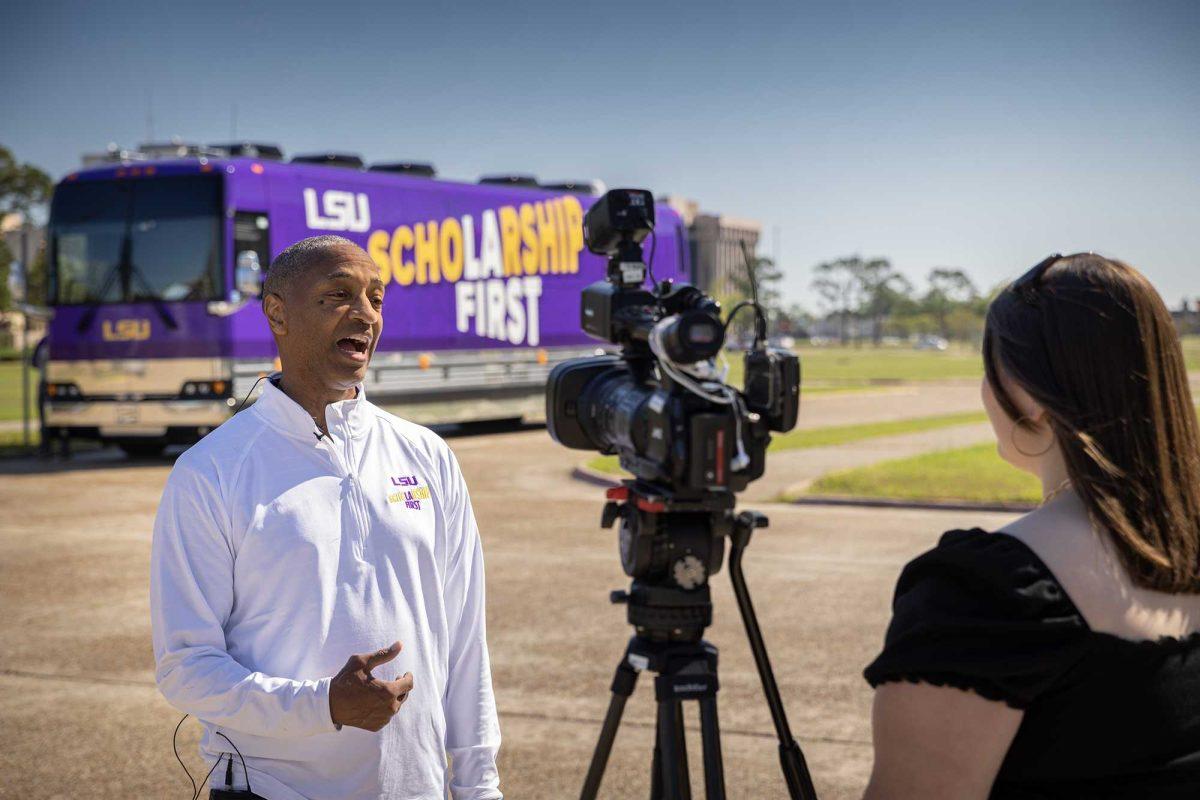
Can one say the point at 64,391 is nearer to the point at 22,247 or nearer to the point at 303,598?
the point at 22,247

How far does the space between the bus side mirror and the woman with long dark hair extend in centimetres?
1446

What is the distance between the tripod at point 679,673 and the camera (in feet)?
9.52

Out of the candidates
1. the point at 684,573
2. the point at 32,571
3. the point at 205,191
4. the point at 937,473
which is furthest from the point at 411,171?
the point at 684,573

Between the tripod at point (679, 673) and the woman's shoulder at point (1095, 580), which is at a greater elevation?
the woman's shoulder at point (1095, 580)

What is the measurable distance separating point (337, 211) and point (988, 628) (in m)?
15.8

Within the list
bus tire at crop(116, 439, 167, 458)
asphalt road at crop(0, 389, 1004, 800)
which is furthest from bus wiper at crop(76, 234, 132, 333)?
asphalt road at crop(0, 389, 1004, 800)

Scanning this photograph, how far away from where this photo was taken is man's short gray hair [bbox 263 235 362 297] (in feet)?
8.14

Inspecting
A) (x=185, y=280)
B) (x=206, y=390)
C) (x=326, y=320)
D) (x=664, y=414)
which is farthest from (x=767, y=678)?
(x=185, y=280)

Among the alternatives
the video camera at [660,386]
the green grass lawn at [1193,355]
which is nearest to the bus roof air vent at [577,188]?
the video camera at [660,386]

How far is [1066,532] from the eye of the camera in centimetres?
160

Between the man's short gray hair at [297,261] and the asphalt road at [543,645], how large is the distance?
2553mm

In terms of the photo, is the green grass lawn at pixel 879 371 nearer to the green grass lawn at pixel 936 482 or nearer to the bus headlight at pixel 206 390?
the green grass lawn at pixel 936 482

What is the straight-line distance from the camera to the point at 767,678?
293cm

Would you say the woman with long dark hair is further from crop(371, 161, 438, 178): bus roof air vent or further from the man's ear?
crop(371, 161, 438, 178): bus roof air vent
